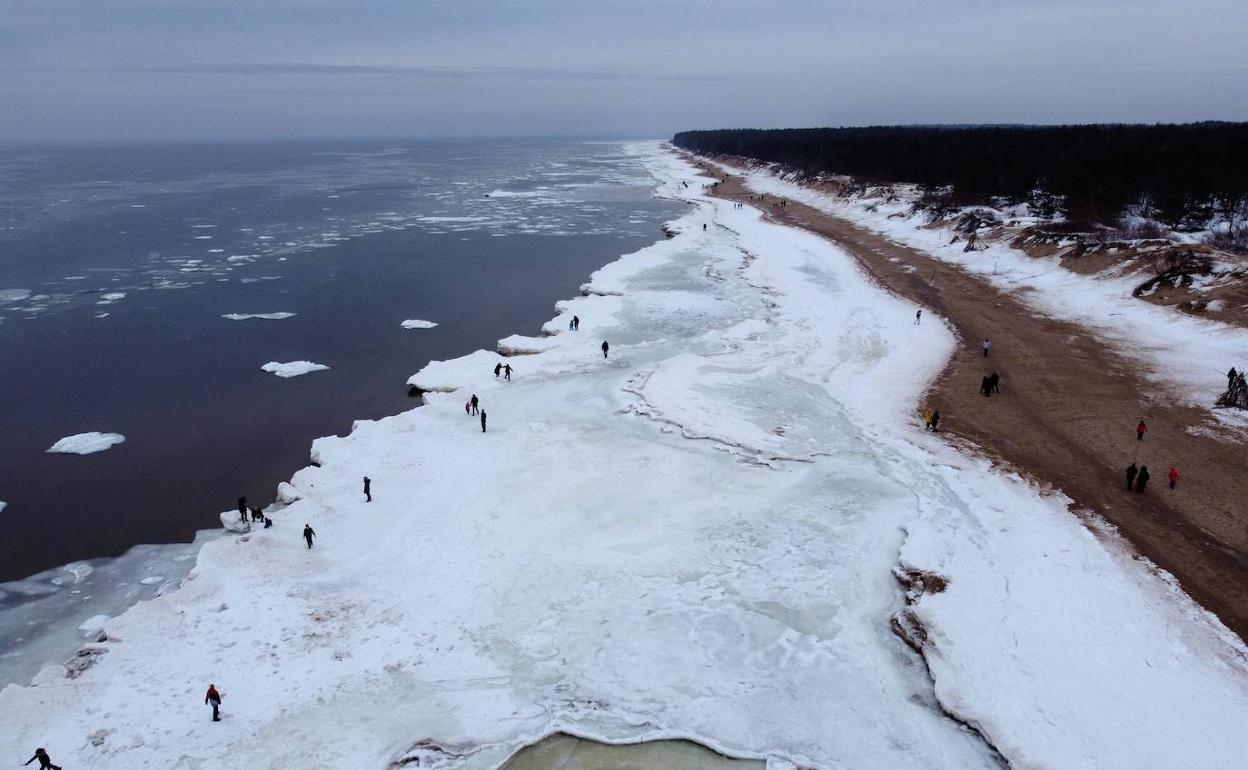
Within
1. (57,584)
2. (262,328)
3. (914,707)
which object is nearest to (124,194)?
(262,328)

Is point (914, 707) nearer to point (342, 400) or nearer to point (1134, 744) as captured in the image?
point (1134, 744)

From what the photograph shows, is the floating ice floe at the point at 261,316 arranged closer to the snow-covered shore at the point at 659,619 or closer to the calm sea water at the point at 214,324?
the calm sea water at the point at 214,324

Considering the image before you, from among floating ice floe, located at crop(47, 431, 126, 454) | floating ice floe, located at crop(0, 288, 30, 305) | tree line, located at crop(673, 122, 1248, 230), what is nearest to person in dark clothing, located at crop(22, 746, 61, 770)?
floating ice floe, located at crop(47, 431, 126, 454)

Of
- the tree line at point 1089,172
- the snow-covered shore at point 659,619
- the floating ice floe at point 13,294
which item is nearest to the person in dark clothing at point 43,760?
the snow-covered shore at point 659,619

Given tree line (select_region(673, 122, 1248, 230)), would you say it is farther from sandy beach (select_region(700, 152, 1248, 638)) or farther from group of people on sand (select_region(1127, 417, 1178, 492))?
group of people on sand (select_region(1127, 417, 1178, 492))

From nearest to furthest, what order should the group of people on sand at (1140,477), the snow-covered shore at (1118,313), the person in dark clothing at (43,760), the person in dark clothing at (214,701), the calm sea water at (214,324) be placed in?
the person in dark clothing at (43,760) < the person in dark clothing at (214,701) < the group of people on sand at (1140,477) < the calm sea water at (214,324) < the snow-covered shore at (1118,313)
